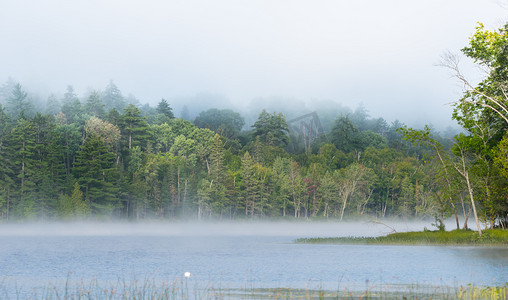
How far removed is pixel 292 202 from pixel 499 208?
75.3m

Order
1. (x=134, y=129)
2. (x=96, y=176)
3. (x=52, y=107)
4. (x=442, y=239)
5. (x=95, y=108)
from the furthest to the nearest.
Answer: (x=52, y=107) < (x=95, y=108) < (x=134, y=129) < (x=96, y=176) < (x=442, y=239)

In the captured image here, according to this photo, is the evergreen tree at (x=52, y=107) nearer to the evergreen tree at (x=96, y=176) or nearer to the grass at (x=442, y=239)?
the evergreen tree at (x=96, y=176)

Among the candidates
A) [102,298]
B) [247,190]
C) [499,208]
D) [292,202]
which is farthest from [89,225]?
[102,298]

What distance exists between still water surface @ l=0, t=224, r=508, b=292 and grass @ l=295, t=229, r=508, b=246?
73.8 inches

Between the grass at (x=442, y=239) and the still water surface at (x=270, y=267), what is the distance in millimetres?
1874

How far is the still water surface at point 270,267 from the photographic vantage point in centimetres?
2931

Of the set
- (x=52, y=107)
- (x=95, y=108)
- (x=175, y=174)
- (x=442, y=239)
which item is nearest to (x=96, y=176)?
(x=175, y=174)

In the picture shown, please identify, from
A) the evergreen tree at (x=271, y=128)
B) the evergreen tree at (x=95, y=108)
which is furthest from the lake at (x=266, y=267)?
the evergreen tree at (x=271, y=128)

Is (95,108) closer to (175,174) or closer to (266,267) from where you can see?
(175,174)

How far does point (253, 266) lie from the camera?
37.3m

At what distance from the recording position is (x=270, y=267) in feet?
121

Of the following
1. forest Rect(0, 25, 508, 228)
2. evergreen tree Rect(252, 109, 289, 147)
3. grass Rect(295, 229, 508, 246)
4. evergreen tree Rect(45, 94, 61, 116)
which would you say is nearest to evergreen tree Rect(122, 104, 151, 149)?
forest Rect(0, 25, 508, 228)

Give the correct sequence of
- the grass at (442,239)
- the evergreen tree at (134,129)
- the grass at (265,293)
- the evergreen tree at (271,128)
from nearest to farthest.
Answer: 1. the grass at (265,293)
2. the grass at (442,239)
3. the evergreen tree at (134,129)
4. the evergreen tree at (271,128)

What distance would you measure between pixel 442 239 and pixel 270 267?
23053mm
